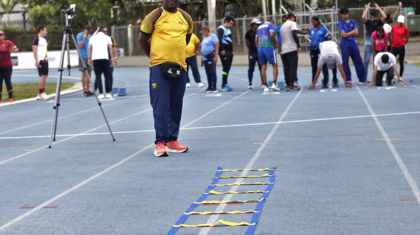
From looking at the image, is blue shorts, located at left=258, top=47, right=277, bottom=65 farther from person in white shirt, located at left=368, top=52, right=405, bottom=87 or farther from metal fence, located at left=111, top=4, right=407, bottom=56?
metal fence, located at left=111, top=4, right=407, bottom=56

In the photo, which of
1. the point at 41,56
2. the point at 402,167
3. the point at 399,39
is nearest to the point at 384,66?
the point at 399,39

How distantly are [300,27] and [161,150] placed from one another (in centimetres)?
2237

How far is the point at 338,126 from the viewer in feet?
25.7

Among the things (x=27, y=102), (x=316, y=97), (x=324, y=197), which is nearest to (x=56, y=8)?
(x=27, y=102)

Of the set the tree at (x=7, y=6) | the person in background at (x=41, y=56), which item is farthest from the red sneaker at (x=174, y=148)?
the tree at (x=7, y=6)

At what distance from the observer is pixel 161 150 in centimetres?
626

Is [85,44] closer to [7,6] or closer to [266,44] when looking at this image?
[266,44]

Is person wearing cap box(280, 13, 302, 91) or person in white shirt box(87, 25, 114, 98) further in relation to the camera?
person in white shirt box(87, 25, 114, 98)

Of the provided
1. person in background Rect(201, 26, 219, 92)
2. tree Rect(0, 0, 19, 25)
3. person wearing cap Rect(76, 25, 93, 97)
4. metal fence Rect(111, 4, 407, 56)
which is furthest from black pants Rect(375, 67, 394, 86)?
tree Rect(0, 0, 19, 25)

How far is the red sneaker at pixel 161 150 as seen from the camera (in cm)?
625

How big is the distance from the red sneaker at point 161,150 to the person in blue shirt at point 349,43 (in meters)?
8.98

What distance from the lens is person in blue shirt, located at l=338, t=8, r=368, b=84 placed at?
45.6 ft

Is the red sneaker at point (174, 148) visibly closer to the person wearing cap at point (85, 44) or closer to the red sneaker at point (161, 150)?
the red sneaker at point (161, 150)

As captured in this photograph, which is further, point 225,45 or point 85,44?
point 85,44
